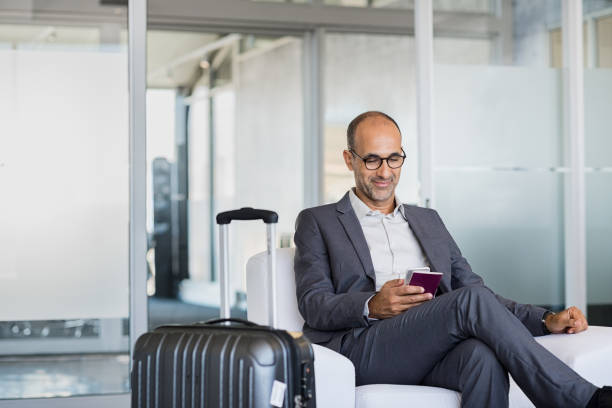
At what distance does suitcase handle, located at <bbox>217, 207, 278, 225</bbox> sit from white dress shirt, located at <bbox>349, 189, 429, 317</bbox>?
0.72 meters

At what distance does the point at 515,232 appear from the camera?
16.2 feet

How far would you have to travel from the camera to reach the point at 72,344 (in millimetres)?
4656

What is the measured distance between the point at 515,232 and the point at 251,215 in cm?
309

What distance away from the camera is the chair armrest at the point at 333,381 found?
2250 millimetres

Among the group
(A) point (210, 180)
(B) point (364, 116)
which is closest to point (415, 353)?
(B) point (364, 116)

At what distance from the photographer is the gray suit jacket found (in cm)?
257

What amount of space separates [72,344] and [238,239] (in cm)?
321

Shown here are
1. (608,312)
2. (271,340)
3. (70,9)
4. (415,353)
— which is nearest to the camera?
(271,340)

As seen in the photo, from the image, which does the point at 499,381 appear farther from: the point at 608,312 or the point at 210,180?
the point at 210,180

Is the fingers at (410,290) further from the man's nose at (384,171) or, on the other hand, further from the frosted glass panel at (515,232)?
the frosted glass panel at (515,232)

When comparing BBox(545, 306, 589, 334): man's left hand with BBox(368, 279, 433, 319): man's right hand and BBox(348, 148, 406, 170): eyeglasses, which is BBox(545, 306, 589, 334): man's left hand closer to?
BBox(368, 279, 433, 319): man's right hand

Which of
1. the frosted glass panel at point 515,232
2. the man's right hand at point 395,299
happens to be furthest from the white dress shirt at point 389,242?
the frosted glass panel at point 515,232

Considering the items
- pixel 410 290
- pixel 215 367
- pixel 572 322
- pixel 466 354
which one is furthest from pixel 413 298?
pixel 215 367

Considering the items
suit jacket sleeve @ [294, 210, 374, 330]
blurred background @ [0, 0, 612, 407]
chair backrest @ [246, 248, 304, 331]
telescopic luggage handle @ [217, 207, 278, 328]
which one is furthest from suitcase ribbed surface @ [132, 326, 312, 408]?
blurred background @ [0, 0, 612, 407]
